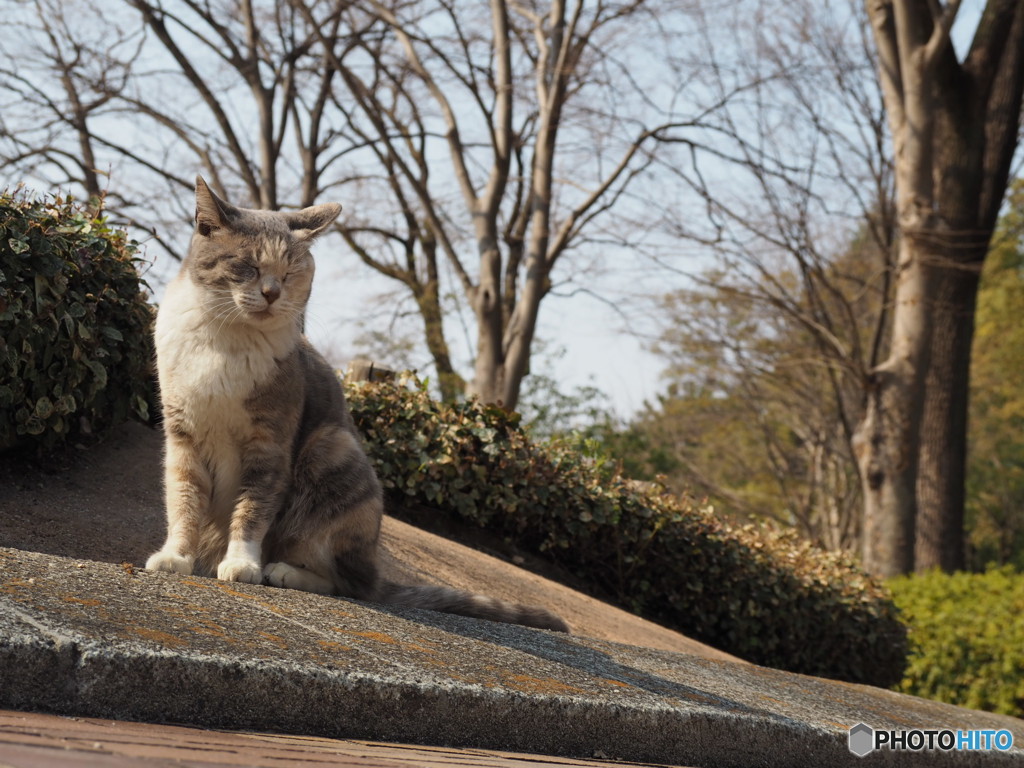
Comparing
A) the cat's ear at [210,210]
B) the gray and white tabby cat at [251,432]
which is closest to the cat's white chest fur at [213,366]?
the gray and white tabby cat at [251,432]

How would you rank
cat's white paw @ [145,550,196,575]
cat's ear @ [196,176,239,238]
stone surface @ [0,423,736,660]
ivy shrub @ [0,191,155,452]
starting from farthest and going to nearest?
ivy shrub @ [0,191,155,452]
stone surface @ [0,423,736,660]
cat's ear @ [196,176,239,238]
cat's white paw @ [145,550,196,575]

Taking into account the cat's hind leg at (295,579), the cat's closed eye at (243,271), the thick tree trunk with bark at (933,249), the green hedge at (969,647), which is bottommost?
the green hedge at (969,647)

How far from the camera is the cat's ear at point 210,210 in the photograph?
3.80 meters

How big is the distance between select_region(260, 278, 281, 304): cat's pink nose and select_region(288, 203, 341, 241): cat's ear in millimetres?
305

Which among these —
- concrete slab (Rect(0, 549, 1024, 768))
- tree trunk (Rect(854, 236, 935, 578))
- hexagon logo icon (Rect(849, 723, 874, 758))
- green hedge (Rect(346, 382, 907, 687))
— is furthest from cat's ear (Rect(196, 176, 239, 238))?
tree trunk (Rect(854, 236, 935, 578))

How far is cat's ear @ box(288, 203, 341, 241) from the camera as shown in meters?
4.01

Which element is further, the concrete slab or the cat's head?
the cat's head

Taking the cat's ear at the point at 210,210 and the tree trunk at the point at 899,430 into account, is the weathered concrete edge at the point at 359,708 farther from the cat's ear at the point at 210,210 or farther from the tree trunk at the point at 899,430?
the tree trunk at the point at 899,430

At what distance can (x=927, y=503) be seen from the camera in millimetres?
12820

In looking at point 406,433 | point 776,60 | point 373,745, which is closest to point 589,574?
point 406,433

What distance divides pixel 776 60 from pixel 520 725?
490 inches

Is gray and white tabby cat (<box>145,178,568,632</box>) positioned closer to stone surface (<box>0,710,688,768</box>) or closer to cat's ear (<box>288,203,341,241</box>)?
cat's ear (<box>288,203,341,241</box>)

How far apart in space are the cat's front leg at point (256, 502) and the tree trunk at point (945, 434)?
11.0 metres

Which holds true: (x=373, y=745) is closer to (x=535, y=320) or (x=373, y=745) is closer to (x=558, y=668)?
(x=558, y=668)
